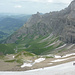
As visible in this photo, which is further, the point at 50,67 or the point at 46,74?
the point at 50,67

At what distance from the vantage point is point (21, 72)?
72.6 meters

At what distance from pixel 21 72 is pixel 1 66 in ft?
58.4

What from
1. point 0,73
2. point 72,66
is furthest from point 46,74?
point 0,73

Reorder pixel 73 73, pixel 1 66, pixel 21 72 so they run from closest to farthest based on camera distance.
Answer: pixel 73 73, pixel 21 72, pixel 1 66

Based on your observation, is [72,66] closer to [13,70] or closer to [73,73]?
[73,73]

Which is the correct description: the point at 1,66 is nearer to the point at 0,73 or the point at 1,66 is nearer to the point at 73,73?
the point at 0,73

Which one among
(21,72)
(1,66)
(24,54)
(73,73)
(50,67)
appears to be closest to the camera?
(73,73)

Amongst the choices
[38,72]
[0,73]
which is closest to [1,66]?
[0,73]

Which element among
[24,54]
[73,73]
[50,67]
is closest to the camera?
[73,73]

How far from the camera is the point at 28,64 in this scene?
85.2m

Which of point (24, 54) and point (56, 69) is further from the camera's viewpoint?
point (24, 54)

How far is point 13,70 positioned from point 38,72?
1368 cm

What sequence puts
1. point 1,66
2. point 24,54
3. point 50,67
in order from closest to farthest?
point 50,67
point 1,66
point 24,54

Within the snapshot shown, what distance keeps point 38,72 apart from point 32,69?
19.3 ft
